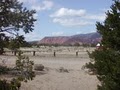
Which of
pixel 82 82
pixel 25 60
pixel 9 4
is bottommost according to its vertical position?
pixel 82 82

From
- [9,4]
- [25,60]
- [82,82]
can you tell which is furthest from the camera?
[9,4]

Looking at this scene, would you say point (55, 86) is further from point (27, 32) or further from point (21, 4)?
point (21, 4)

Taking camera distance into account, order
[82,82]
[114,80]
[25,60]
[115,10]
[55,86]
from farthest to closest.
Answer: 1. [82,82]
2. [55,86]
3. [115,10]
4. [114,80]
5. [25,60]

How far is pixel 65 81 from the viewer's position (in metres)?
22.5

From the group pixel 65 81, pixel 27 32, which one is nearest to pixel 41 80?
pixel 65 81

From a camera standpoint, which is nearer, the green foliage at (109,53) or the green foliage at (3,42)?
the green foliage at (109,53)

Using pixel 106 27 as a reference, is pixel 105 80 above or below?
below

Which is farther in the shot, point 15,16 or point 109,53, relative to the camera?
point 15,16

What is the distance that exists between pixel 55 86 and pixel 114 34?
865 centimetres

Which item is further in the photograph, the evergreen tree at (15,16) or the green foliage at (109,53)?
the evergreen tree at (15,16)

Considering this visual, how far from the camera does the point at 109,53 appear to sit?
12.2 m

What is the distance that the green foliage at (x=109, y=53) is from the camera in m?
11.6

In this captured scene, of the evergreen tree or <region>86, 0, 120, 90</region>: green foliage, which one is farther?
the evergreen tree

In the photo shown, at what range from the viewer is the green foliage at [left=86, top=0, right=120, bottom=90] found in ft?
38.2
